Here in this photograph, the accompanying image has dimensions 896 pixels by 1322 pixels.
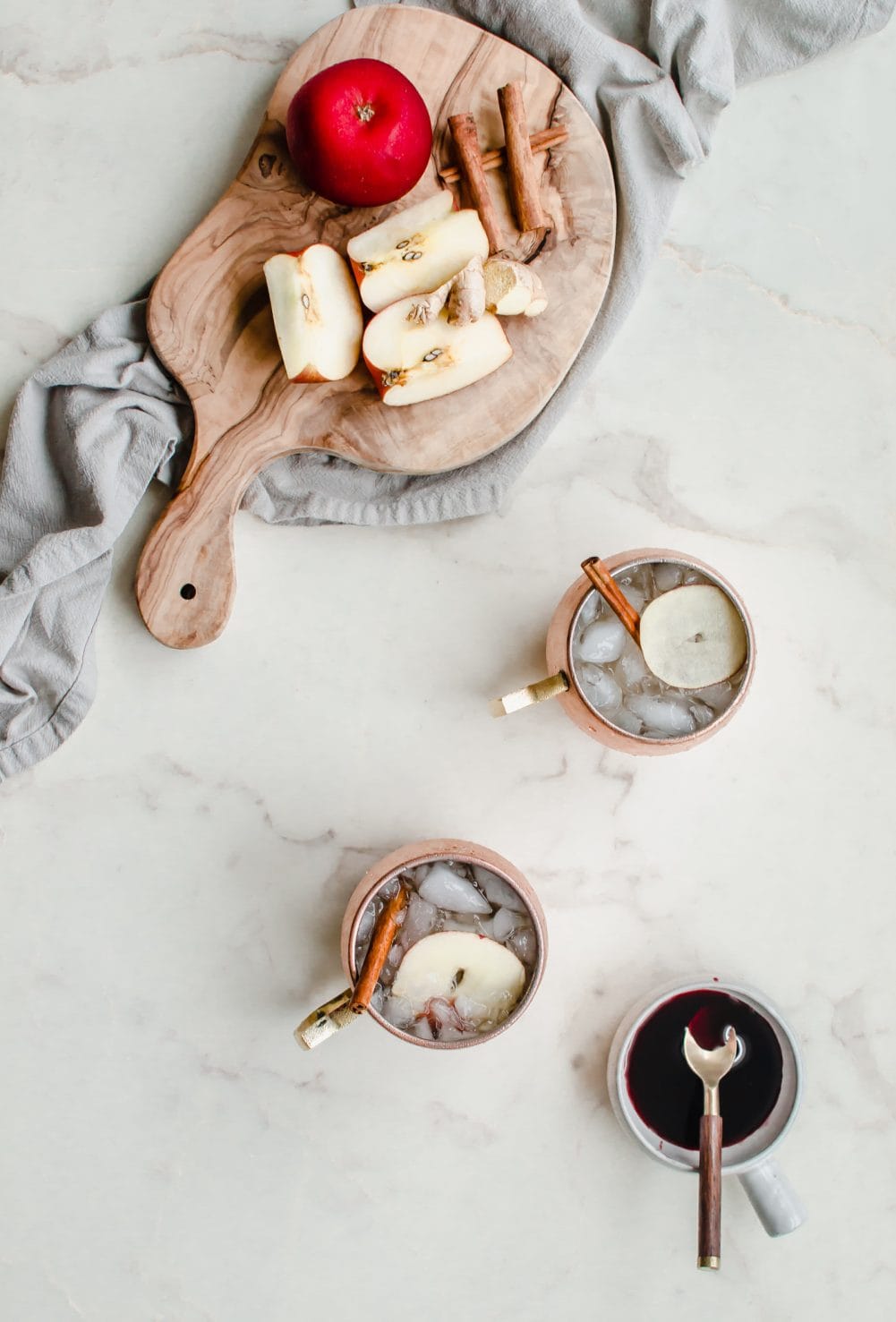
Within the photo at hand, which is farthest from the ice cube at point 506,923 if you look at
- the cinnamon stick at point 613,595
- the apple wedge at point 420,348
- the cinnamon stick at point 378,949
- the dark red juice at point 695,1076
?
the apple wedge at point 420,348

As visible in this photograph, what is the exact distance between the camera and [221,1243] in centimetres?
135

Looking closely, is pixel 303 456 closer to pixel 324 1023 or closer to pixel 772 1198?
pixel 324 1023

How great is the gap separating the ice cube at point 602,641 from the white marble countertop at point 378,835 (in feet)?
0.48

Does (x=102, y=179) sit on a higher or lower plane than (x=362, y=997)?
higher

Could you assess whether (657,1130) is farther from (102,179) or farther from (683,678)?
(102,179)

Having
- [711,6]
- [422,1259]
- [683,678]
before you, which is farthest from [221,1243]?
[711,6]

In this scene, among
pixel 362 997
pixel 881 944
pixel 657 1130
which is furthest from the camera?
pixel 881 944

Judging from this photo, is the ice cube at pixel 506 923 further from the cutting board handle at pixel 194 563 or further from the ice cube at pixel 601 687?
the cutting board handle at pixel 194 563

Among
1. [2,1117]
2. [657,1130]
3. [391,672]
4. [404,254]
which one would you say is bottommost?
[657,1130]

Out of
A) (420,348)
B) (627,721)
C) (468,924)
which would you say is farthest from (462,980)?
(420,348)

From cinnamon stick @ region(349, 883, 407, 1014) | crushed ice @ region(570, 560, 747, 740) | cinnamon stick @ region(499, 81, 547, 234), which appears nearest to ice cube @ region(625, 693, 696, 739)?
crushed ice @ region(570, 560, 747, 740)

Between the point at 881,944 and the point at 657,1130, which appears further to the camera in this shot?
the point at 881,944

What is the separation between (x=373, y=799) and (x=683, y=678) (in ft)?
1.34

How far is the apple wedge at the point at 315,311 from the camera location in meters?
1.19
